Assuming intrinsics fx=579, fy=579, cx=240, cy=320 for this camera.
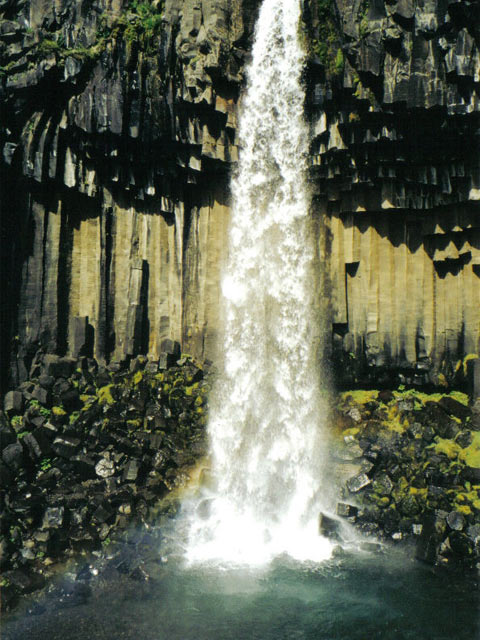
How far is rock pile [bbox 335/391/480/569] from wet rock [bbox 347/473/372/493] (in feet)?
0.06

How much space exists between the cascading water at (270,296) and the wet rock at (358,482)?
35.1 inches

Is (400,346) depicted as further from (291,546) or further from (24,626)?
(24,626)

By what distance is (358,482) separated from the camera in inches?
459

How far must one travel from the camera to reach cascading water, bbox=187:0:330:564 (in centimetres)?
1304

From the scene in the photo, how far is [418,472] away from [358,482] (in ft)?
3.91

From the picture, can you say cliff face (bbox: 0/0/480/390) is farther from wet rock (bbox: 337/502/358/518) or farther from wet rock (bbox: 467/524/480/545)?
wet rock (bbox: 467/524/480/545)

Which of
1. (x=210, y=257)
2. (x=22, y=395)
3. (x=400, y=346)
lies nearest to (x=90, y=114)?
(x=210, y=257)

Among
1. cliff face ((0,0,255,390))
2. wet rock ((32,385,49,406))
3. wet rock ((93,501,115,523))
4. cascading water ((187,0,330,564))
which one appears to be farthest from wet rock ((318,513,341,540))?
wet rock ((32,385,49,406))

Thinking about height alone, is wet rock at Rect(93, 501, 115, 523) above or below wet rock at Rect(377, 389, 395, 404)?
below

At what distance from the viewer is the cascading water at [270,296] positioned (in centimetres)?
1304

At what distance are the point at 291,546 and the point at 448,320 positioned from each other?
6693 mm

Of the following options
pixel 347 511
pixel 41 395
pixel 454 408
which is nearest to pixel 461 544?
pixel 347 511

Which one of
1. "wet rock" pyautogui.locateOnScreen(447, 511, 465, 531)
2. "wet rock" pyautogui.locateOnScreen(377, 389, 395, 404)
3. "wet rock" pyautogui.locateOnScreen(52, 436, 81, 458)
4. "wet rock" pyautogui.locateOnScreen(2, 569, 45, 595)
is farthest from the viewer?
"wet rock" pyautogui.locateOnScreen(377, 389, 395, 404)

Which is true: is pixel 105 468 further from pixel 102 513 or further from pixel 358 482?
pixel 358 482
